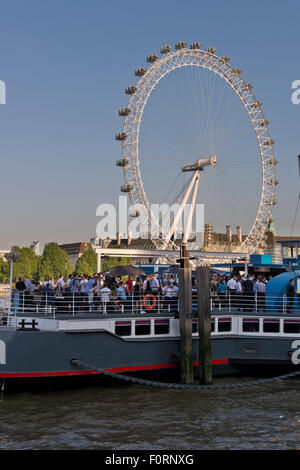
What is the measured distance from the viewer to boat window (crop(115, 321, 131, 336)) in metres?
18.0

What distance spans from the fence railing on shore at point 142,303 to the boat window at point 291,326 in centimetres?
50

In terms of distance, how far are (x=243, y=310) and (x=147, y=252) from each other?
17.2 meters

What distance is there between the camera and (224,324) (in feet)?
63.7

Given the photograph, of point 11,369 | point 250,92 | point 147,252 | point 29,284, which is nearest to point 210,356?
point 11,369

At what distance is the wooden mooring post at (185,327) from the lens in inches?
699

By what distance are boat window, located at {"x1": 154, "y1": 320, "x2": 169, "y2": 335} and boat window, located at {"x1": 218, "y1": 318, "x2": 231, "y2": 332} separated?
6.20ft

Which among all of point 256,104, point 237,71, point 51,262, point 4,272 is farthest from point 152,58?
point 4,272

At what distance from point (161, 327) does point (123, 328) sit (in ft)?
4.32

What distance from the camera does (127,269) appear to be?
2220 centimetres

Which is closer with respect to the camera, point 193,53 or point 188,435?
point 188,435

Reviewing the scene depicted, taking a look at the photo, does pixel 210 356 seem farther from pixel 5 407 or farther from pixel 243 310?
pixel 5 407

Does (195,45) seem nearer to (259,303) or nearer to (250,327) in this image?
(259,303)

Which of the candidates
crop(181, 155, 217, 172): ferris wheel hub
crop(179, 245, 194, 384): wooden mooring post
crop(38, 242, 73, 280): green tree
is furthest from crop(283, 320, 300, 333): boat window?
crop(38, 242, 73, 280): green tree

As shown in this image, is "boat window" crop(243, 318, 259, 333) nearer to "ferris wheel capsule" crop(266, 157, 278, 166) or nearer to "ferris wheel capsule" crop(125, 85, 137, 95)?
"ferris wheel capsule" crop(125, 85, 137, 95)
